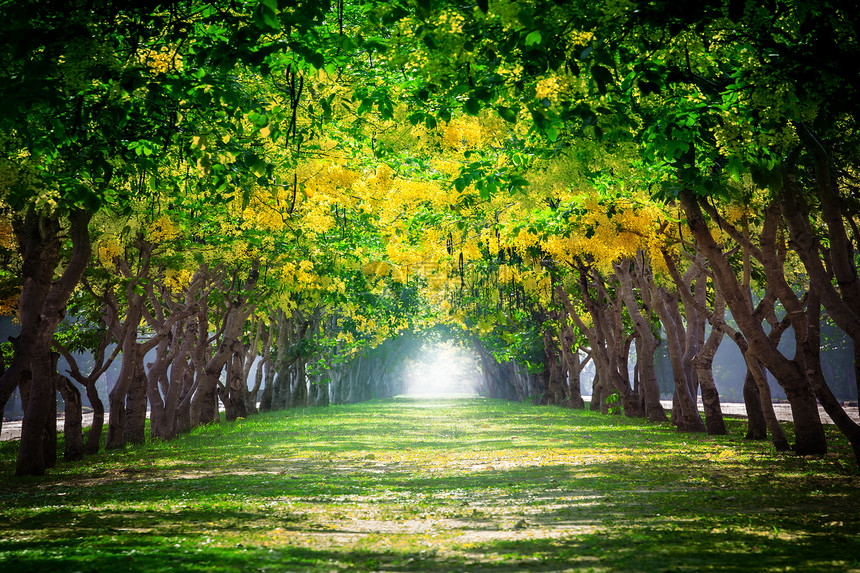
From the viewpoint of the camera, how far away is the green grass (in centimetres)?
502

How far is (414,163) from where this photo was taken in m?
14.0

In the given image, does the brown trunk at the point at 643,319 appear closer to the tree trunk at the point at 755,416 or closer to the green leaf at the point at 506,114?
the tree trunk at the point at 755,416

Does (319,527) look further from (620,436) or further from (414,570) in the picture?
(620,436)

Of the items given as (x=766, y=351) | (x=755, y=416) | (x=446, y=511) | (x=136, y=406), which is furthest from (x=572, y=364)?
(x=446, y=511)

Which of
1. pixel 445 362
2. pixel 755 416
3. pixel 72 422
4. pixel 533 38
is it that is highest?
pixel 533 38

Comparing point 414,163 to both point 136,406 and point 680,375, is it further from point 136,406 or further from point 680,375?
point 136,406

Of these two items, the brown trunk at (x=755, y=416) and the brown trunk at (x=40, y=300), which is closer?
the brown trunk at (x=40, y=300)

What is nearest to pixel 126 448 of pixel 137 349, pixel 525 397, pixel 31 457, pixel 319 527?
pixel 137 349

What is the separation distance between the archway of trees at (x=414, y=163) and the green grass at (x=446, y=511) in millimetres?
1884

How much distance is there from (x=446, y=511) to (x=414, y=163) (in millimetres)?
8169

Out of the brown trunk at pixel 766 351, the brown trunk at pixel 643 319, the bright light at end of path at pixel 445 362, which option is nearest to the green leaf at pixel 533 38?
the brown trunk at pixel 766 351

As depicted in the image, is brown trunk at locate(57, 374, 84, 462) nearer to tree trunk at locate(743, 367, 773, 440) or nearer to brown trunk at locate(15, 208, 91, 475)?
brown trunk at locate(15, 208, 91, 475)

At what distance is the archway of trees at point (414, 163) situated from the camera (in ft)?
20.7

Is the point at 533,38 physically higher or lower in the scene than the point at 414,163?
lower
